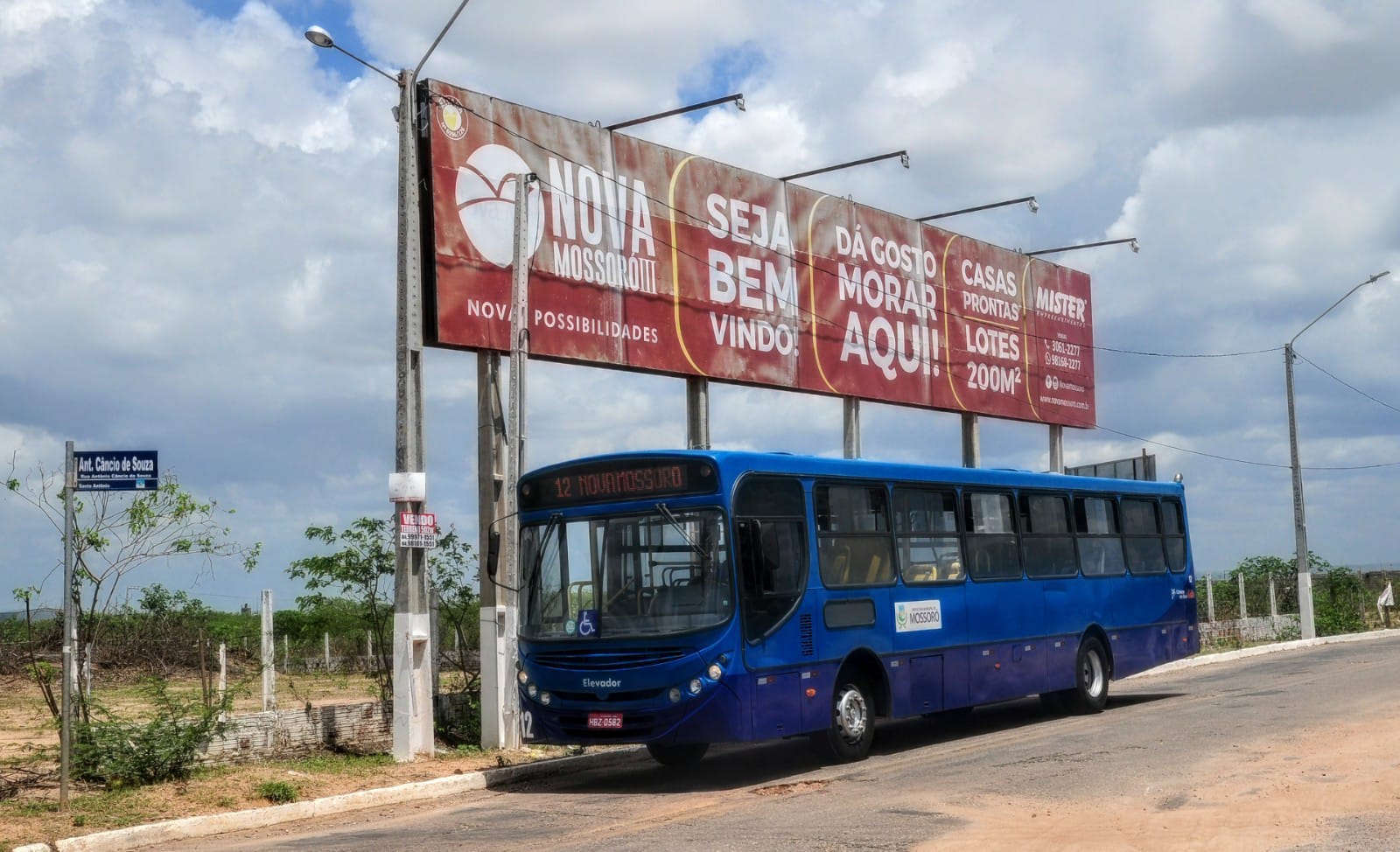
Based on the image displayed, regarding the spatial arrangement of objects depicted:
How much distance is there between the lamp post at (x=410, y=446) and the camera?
16.0 metres

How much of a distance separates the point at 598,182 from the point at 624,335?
6.86ft

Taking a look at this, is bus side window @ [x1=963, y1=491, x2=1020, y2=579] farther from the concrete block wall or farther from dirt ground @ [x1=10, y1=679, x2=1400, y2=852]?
the concrete block wall

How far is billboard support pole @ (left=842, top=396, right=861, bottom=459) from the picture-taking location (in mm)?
25656

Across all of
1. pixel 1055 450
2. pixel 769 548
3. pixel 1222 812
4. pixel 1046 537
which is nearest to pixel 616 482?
pixel 769 548

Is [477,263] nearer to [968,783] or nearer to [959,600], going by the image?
[959,600]

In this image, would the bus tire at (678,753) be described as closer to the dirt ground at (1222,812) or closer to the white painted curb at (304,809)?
the white painted curb at (304,809)

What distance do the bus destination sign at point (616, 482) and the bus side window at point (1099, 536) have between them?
7524 millimetres

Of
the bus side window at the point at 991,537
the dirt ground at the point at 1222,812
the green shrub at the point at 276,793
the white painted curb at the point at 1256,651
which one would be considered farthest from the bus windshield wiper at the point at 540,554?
the white painted curb at the point at 1256,651

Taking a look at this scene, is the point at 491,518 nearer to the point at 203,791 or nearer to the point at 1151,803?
the point at 203,791

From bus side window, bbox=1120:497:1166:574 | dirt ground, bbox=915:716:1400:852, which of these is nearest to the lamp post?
dirt ground, bbox=915:716:1400:852

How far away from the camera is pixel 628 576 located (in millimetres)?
14141

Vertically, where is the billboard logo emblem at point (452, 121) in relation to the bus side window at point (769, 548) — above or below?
above

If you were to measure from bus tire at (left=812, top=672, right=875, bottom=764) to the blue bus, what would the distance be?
2 cm

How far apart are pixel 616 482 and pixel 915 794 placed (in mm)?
4160
